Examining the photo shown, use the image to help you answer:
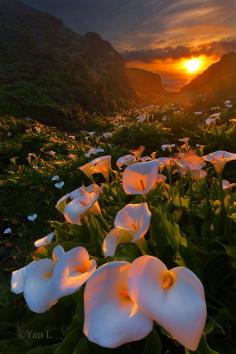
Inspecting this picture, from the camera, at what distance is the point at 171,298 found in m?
1.27

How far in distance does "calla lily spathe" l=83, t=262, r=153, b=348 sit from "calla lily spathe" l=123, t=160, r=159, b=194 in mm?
781

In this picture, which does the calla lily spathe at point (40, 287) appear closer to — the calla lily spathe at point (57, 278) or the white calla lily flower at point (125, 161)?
the calla lily spathe at point (57, 278)

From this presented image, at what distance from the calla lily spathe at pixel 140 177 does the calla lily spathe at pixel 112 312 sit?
30.7 inches

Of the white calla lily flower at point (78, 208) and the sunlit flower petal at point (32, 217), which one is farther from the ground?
the white calla lily flower at point (78, 208)

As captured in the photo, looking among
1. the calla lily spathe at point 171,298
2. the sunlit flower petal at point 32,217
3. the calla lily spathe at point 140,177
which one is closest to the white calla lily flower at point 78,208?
the calla lily spathe at point 140,177

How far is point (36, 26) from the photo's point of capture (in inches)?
1626

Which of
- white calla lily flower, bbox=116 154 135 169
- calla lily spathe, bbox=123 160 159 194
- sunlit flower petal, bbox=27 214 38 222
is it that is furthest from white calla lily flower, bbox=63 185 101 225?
sunlit flower petal, bbox=27 214 38 222

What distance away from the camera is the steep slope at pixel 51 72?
694 inches

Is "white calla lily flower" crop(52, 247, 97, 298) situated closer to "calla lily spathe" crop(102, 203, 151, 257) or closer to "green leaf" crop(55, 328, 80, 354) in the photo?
"calla lily spathe" crop(102, 203, 151, 257)

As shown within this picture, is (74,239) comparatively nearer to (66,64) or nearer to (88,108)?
(88,108)

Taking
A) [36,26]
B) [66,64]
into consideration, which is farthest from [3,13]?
[66,64]

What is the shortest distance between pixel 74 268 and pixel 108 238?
0.95ft

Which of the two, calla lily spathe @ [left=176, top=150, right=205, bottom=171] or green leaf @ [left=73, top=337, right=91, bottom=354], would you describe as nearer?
green leaf @ [left=73, top=337, right=91, bottom=354]

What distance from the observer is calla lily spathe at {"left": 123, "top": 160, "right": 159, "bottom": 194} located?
2102 millimetres
